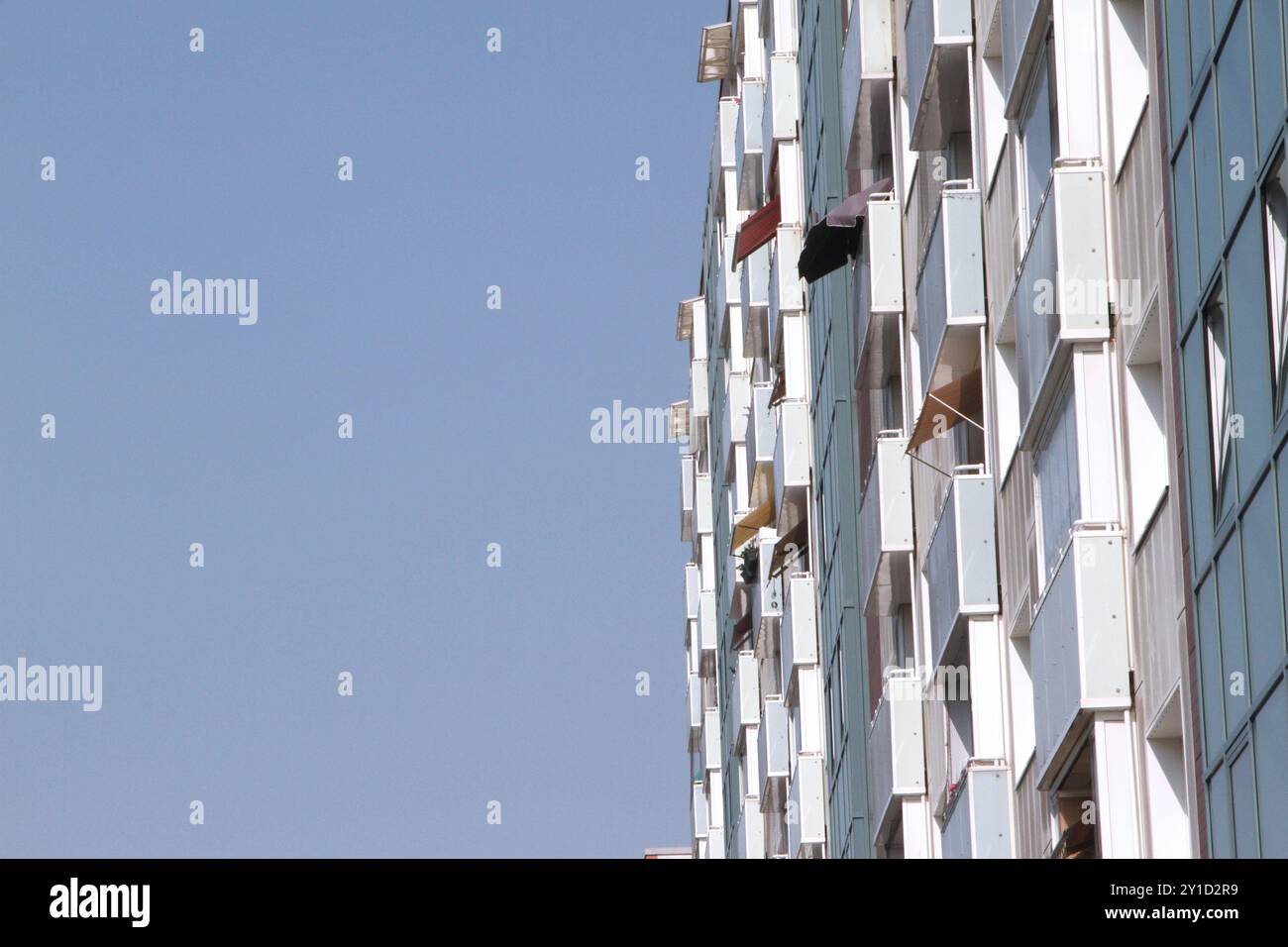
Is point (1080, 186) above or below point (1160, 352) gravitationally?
above

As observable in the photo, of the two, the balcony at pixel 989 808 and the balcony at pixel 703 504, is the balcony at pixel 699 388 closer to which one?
the balcony at pixel 703 504

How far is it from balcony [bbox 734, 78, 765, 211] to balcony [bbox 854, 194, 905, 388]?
12781 millimetres

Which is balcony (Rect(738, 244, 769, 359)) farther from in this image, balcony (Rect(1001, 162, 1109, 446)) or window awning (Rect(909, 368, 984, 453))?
balcony (Rect(1001, 162, 1109, 446))

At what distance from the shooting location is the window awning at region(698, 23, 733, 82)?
180 feet

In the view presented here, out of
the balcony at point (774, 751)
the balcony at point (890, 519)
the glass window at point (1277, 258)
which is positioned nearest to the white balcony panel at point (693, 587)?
the balcony at point (774, 751)

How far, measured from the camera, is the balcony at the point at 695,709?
246ft

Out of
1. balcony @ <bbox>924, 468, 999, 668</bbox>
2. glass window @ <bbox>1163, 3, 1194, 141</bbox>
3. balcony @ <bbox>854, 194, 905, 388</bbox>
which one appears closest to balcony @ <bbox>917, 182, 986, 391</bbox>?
balcony @ <bbox>924, 468, 999, 668</bbox>

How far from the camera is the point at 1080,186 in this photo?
20172mm

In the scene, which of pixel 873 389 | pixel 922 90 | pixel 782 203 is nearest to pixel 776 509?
pixel 782 203

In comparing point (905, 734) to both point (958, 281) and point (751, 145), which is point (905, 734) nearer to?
point (958, 281)

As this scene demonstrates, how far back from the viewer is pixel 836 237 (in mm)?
33312

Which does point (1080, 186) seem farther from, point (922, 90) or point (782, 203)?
point (782, 203)

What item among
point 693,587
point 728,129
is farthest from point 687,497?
point 728,129

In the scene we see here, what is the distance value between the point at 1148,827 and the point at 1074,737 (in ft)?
5.91
